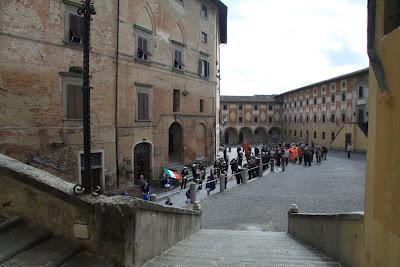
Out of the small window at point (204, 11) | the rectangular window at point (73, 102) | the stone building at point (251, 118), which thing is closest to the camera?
the rectangular window at point (73, 102)

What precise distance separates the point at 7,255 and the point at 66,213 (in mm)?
799

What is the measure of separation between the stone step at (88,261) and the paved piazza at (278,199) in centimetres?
898

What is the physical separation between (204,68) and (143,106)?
836 centimetres

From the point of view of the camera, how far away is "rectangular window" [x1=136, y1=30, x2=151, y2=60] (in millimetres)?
20016

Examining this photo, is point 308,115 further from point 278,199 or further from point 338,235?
point 338,235

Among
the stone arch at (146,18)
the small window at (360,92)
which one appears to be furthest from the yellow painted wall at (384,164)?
the small window at (360,92)

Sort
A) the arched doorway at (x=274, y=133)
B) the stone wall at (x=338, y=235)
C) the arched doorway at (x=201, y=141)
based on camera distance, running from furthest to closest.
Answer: the arched doorway at (x=274, y=133) → the arched doorway at (x=201, y=141) → the stone wall at (x=338, y=235)

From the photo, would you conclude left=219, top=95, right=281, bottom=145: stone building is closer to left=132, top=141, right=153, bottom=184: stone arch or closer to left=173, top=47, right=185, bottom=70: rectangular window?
left=173, top=47, right=185, bottom=70: rectangular window

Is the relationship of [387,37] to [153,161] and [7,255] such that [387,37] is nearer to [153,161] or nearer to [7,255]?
[7,255]

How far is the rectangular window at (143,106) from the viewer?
20422mm

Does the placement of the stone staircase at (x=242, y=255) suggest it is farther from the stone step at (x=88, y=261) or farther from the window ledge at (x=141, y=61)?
the window ledge at (x=141, y=61)

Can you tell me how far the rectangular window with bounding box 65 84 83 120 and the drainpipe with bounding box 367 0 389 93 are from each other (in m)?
14.2

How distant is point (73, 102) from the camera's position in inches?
638

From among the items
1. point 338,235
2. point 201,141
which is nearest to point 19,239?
point 338,235
